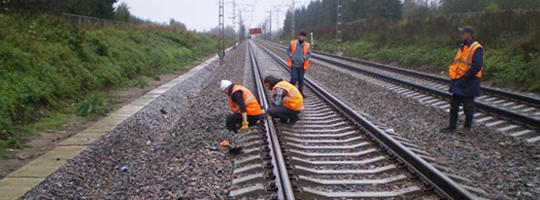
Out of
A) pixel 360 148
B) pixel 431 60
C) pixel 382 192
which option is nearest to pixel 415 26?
pixel 431 60

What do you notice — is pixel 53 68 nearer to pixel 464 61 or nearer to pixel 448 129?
pixel 448 129

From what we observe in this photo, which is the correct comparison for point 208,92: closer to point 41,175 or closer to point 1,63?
point 1,63

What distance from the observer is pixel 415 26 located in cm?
2481

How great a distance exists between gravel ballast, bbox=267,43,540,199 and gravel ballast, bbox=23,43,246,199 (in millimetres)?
3136

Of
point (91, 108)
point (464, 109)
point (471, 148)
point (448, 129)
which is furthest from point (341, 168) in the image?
point (91, 108)

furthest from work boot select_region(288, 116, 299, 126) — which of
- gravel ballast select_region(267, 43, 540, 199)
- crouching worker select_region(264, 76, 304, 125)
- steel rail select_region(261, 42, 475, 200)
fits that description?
gravel ballast select_region(267, 43, 540, 199)

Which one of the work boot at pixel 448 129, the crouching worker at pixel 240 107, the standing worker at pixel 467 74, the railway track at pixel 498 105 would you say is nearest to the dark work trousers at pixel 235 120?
the crouching worker at pixel 240 107

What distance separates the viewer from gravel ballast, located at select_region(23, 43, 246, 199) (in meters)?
4.79

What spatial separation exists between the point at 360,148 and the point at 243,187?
223 centimetres

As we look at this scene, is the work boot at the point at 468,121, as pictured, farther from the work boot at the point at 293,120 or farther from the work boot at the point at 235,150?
the work boot at the point at 235,150

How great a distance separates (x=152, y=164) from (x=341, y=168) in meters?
3.01

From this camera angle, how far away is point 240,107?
6.62 m

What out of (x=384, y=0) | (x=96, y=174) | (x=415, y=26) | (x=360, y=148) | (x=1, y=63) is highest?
(x=384, y=0)

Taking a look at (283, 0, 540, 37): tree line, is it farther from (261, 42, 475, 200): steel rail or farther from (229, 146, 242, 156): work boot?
(229, 146, 242, 156): work boot
